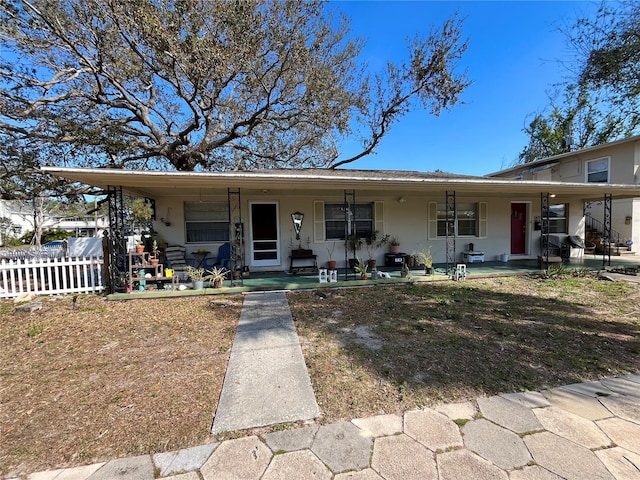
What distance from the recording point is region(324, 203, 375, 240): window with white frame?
912 cm

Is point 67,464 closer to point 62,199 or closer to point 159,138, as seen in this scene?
point 159,138

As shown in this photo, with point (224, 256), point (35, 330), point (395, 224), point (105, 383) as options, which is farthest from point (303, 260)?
point (105, 383)

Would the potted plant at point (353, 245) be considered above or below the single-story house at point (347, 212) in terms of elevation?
below

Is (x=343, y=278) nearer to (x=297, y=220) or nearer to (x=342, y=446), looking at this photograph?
(x=297, y=220)

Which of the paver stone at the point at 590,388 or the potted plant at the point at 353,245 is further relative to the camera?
the potted plant at the point at 353,245

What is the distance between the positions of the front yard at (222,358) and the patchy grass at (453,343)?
0.02 metres

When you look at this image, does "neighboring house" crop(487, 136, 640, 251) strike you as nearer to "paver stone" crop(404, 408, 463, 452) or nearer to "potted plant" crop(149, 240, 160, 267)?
"paver stone" crop(404, 408, 463, 452)

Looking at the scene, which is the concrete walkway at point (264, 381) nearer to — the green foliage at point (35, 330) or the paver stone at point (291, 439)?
the paver stone at point (291, 439)

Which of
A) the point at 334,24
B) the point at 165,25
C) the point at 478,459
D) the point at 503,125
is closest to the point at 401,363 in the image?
the point at 478,459

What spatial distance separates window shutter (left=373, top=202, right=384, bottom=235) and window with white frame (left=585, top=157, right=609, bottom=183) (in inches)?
423


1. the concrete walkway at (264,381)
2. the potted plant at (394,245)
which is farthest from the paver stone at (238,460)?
the potted plant at (394,245)

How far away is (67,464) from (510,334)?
476cm

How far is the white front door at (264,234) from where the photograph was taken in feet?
28.4

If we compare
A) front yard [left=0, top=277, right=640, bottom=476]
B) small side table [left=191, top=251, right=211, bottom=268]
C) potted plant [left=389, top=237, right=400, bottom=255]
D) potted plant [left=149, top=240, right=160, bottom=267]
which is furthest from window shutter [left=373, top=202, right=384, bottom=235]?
potted plant [left=149, top=240, right=160, bottom=267]
